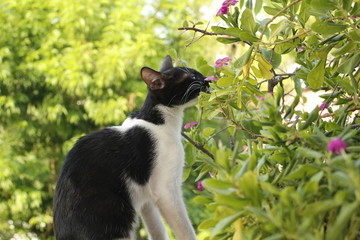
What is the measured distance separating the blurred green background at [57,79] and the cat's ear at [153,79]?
2.60m

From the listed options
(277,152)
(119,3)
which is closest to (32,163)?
(119,3)

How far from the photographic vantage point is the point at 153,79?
133cm

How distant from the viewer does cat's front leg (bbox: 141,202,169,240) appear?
1.31 meters

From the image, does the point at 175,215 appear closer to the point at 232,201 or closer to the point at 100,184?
the point at 100,184

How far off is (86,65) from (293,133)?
3.51m

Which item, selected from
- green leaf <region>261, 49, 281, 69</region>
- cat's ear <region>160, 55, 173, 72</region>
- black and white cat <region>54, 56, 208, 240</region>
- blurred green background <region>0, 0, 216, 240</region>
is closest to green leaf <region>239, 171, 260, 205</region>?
green leaf <region>261, 49, 281, 69</region>

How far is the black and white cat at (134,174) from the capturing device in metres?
1.09

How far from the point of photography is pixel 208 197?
2.37ft

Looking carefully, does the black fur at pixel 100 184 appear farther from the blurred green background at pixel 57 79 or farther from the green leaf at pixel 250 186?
the blurred green background at pixel 57 79

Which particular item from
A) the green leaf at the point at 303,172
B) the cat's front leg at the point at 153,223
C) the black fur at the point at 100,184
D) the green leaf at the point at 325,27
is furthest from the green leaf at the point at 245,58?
the cat's front leg at the point at 153,223

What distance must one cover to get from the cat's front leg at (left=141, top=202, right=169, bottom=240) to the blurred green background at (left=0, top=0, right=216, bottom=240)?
268 cm

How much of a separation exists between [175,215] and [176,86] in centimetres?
39

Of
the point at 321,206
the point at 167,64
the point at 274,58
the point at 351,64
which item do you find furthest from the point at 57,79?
the point at 321,206

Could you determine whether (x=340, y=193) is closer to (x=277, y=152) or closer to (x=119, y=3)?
(x=277, y=152)
